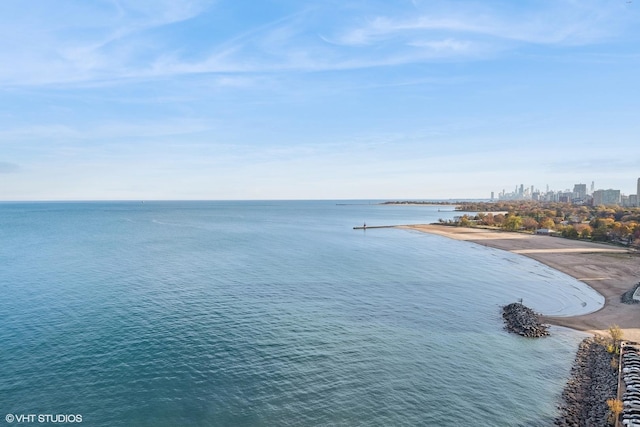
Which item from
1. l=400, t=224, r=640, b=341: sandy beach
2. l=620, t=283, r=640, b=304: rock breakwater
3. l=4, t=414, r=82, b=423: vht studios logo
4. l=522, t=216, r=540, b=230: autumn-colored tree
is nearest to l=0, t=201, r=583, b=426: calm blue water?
l=4, t=414, r=82, b=423: vht studios logo

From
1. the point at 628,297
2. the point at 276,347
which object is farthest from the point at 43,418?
the point at 628,297

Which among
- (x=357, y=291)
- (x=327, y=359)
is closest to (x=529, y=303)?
(x=357, y=291)

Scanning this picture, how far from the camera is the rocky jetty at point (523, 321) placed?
39406mm

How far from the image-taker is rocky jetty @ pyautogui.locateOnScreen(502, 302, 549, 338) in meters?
39.4

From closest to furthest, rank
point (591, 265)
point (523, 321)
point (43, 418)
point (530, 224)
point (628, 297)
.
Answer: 1. point (43, 418)
2. point (523, 321)
3. point (628, 297)
4. point (591, 265)
5. point (530, 224)

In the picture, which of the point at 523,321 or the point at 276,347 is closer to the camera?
the point at 276,347

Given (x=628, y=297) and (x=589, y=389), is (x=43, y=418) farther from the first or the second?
(x=628, y=297)

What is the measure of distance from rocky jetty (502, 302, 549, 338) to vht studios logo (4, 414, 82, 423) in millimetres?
39624

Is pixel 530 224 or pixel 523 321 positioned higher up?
pixel 530 224

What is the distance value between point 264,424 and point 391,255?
7036 centimetres

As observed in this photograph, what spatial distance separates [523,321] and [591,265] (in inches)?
1855

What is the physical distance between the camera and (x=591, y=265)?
75938mm

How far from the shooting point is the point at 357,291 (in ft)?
180

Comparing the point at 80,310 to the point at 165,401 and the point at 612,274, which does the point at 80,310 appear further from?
the point at 612,274
